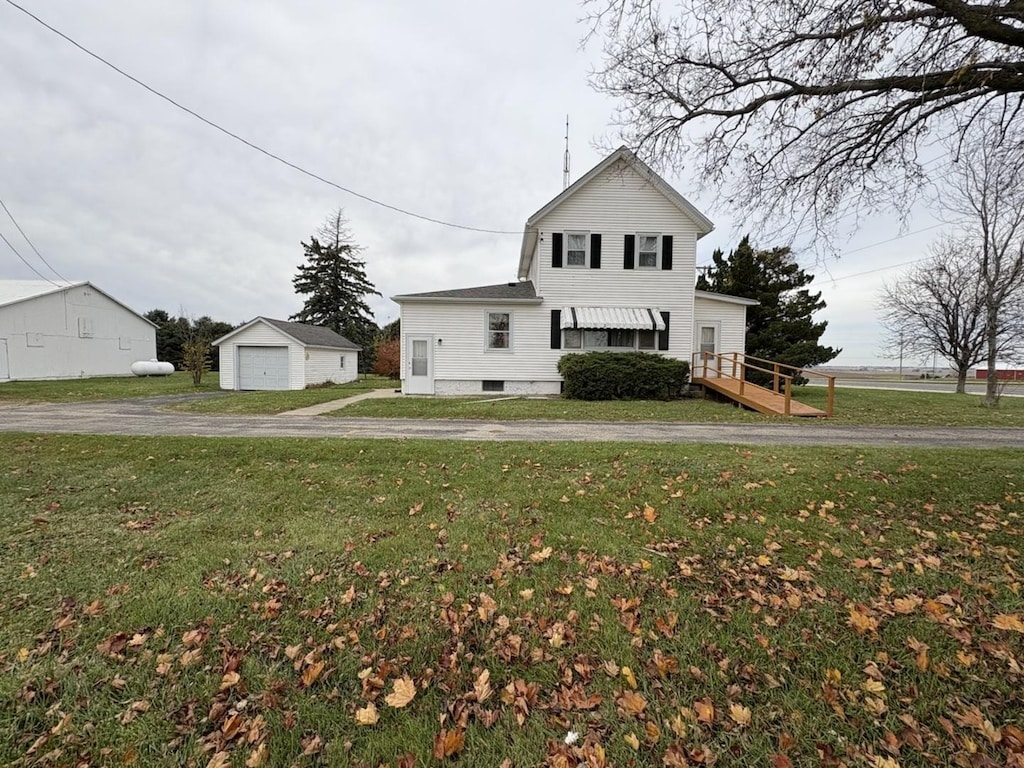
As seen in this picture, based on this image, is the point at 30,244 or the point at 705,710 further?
the point at 30,244

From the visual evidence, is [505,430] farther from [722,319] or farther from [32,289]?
[32,289]

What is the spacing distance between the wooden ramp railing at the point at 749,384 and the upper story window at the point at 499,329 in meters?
7.13

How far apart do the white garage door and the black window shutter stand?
14164 millimetres

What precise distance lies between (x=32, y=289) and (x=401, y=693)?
4117 centimetres

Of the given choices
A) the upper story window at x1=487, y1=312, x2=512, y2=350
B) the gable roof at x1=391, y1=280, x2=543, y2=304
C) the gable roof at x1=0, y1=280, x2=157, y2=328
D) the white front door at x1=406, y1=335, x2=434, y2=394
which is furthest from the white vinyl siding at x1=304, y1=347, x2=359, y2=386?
the gable roof at x1=0, y1=280, x2=157, y2=328

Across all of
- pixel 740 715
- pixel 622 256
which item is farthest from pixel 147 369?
pixel 740 715

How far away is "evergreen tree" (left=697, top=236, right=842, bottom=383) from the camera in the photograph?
20.0m

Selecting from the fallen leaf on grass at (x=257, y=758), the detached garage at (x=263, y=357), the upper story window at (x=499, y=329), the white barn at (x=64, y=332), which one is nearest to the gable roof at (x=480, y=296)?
the upper story window at (x=499, y=329)

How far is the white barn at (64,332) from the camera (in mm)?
25469

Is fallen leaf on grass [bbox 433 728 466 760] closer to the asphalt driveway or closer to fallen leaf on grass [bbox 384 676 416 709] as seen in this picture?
fallen leaf on grass [bbox 384 676 416 709]

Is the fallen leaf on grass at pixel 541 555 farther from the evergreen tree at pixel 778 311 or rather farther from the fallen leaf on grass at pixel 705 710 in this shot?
the evergreen tree at pixel 778 311

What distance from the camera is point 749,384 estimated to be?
587 inches

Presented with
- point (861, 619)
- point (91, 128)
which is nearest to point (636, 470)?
point (861, 619)

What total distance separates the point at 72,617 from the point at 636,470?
18.4 ft
